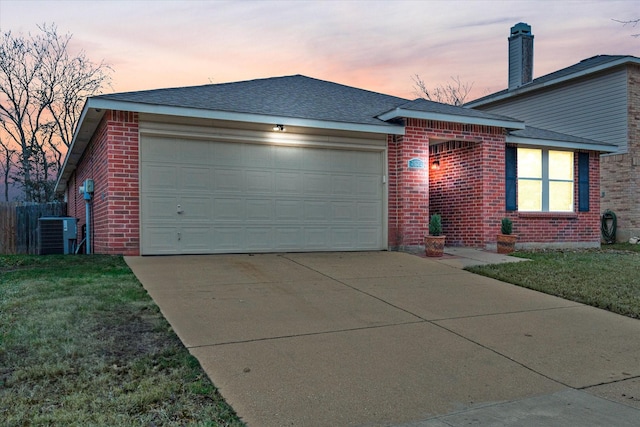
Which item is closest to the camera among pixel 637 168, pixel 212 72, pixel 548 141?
pixel 548 141

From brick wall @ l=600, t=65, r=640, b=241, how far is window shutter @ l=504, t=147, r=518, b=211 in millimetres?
6790

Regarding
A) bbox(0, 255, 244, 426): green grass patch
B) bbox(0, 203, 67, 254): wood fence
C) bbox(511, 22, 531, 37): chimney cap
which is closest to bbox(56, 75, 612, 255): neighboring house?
bbox(0, 255, 244, 426): green grass patch

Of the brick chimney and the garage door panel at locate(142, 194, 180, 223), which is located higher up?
the brick chimney

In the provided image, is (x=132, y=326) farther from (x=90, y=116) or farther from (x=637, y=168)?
(x=637, y=168)

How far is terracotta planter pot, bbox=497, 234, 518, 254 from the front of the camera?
34.2 ft

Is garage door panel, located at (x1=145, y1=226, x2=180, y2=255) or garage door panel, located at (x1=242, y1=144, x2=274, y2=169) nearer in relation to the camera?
garage door panel, located at (x1=145, y1=226, x2=180, y2=255)

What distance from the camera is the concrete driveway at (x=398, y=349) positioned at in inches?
120

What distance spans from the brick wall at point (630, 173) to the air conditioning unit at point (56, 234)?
17.4 meters

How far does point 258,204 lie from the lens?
31.2ft

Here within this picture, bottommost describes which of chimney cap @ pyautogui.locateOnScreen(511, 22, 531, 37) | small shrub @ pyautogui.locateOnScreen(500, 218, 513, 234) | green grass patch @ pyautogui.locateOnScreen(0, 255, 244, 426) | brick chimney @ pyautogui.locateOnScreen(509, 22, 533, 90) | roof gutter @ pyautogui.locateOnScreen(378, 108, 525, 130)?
green grass patch @ pyautogui.locateOnScreen(0, 255, 244, 426)

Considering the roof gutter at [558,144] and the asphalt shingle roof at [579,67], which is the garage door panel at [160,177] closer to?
the roof gutter at [558,144]

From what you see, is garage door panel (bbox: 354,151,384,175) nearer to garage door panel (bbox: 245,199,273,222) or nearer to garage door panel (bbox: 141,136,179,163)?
garage door panel (bbox: 245,199,273,222)

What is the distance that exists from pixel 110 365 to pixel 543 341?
3941 millimetres

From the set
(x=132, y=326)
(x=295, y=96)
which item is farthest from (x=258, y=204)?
(x=132, y=326)
